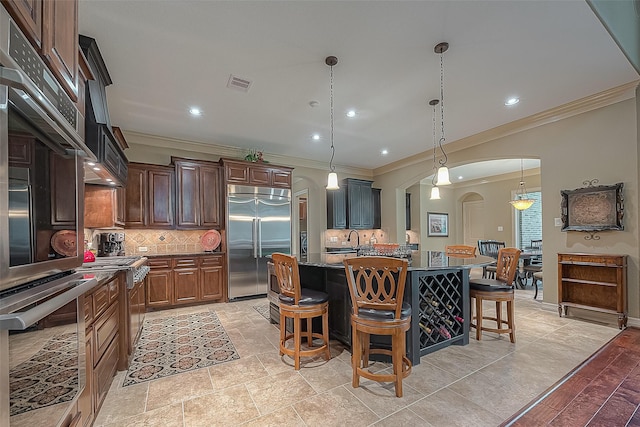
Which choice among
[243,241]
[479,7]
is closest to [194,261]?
[243,241]

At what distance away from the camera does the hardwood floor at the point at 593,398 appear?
5.89 ft

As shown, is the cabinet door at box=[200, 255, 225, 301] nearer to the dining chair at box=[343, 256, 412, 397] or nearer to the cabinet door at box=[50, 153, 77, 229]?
the dining chair at box=[343, 256, 412, 397]

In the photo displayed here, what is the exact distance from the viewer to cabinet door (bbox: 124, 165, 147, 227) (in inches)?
172

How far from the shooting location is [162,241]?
4883 mm

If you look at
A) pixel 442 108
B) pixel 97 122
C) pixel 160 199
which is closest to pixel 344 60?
pixel 442 108

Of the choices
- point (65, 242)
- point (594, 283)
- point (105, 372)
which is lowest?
point (105, 372)

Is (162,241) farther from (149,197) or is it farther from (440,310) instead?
(440,310)

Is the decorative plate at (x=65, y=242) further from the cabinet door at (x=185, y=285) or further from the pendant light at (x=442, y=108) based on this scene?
the cabinet door at (x=185, y=285)

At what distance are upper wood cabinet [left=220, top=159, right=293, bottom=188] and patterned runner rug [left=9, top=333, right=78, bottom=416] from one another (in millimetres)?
3854

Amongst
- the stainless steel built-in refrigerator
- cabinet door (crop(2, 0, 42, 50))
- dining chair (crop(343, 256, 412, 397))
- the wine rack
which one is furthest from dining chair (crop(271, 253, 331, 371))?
the stainless steel built-in refrigerator

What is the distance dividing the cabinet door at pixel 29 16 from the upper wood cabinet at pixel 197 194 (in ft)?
12.4

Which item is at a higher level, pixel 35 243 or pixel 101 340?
pixel 35 243

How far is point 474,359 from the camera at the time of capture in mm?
2611

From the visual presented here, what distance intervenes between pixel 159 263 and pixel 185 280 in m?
0.49
